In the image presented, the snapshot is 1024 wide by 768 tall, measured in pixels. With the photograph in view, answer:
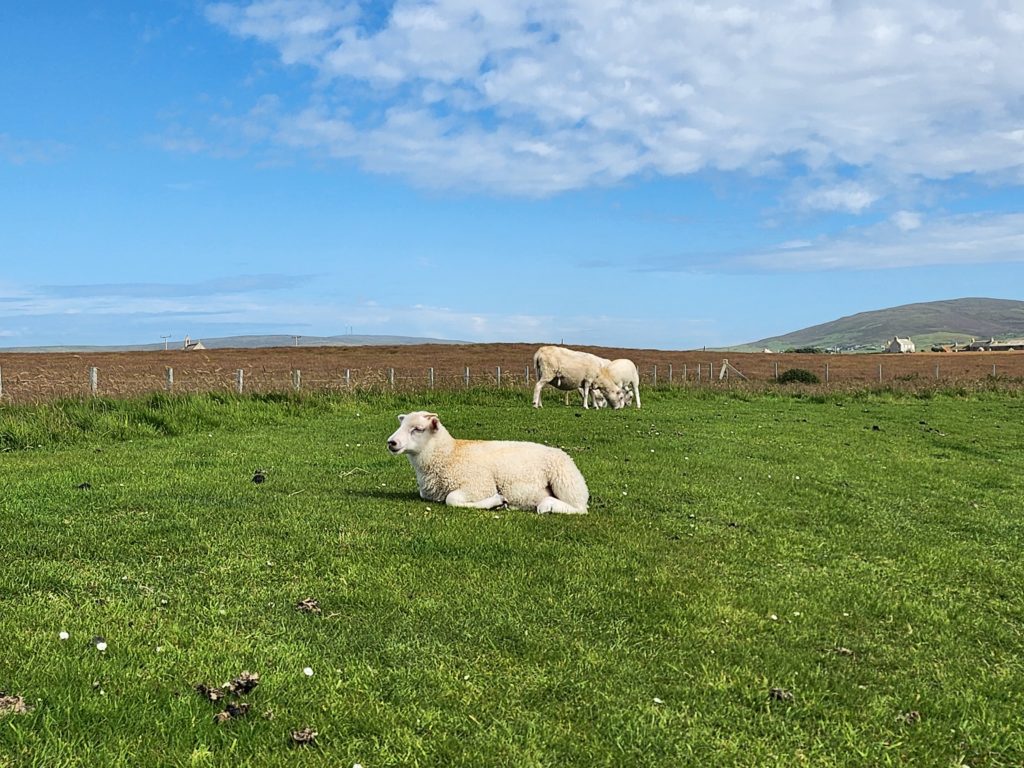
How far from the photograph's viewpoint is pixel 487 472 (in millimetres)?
10898

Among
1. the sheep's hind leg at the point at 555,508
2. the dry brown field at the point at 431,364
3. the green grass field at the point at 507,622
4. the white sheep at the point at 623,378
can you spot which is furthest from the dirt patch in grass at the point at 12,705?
the dry brown field at the point at 431,364

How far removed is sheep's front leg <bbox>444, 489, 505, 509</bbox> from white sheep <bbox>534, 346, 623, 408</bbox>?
69.5 ft

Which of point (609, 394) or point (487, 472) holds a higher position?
point (609, 394)

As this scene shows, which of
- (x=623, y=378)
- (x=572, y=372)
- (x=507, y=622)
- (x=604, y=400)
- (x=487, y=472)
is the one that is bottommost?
(x=507, y=622)

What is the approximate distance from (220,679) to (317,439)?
1404 cm

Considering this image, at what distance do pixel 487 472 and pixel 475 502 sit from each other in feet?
1.50

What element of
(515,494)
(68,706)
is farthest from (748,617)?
(68,706)

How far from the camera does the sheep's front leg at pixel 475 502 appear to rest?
10641mm

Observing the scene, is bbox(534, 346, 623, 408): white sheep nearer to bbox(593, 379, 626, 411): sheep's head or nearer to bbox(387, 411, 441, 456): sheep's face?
bbox(593, 379, 626, 411): sheep's head

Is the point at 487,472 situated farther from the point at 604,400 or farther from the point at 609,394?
the point at 604,400

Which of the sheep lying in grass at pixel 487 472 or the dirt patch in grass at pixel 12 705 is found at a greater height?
the sheep lying in grass at pixel 487 472

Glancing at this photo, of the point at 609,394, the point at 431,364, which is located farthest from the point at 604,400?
the point at 431,364

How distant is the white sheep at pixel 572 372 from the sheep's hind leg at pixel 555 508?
2135 cm

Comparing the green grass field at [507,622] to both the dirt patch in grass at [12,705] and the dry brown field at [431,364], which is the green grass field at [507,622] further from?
the dry brown field at [431,364]
